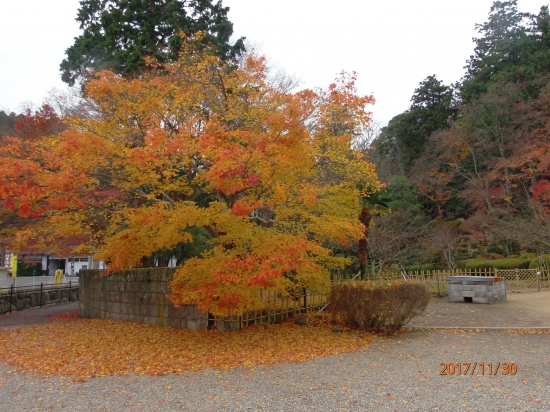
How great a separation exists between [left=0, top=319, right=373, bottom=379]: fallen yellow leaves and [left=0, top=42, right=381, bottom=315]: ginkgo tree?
3.08 ft

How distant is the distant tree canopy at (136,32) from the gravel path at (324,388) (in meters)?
14.2

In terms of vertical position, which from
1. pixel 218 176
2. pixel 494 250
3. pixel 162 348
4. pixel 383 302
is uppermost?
pixel 218 176

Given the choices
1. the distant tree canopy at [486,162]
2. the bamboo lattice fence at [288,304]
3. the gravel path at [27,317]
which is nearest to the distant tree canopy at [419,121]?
the distant tree canopy at [486,162]

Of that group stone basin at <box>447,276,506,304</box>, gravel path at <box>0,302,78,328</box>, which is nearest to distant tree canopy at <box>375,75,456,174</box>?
stone basin at <box>447,276,506,304</box>

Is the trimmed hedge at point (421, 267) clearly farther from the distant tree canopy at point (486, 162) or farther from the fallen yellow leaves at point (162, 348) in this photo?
the fallen yellow leaves at point (162, 348)

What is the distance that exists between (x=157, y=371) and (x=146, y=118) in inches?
234

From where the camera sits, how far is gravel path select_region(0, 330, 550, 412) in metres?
4.95

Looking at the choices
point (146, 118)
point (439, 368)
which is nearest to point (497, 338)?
point (439, 368)

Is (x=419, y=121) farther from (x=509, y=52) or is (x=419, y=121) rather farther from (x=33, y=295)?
(x=33, y=295)

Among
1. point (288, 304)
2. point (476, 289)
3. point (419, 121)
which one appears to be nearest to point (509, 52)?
point (419, 121)

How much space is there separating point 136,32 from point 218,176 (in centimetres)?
1406

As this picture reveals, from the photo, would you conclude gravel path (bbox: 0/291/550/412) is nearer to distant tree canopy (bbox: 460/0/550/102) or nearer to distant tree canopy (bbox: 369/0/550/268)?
distant tree canopy (bbox: 369/0/550/268)

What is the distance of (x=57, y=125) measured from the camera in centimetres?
1706

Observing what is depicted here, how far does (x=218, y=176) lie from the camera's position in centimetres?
750
